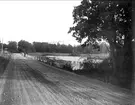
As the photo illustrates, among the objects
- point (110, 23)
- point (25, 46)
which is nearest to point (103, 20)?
point (110, 23)

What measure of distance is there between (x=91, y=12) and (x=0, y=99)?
1299 centimetres

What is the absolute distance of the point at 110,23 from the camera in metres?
16.0

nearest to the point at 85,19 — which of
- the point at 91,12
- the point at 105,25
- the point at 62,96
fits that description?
the point at 91,12

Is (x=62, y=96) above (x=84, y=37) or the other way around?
the other way around

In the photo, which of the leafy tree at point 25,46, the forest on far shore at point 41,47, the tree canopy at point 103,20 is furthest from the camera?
the leafy tree at point 25,46

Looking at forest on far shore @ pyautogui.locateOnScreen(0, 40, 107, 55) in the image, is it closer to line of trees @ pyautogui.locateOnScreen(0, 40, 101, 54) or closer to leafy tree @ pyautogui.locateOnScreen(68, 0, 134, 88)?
line of trees @ pyautogui.locateOnScreen(0, 40, 101, 54)

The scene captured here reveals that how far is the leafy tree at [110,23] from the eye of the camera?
1565 centimetres

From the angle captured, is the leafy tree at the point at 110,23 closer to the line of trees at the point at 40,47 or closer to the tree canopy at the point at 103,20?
the tree canopy at the point at 103,20

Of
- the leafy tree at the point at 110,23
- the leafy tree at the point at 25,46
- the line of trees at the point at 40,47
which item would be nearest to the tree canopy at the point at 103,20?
the leafy tree at the point at 110,23

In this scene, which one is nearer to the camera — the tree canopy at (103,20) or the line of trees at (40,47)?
the tree canopy at (103,20)

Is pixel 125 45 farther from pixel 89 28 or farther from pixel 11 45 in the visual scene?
pixel 11 45

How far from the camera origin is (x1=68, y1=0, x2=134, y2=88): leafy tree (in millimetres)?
15648

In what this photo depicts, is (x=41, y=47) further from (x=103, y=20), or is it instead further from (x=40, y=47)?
(x=103, y=20)

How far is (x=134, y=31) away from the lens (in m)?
14.9
